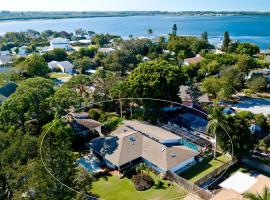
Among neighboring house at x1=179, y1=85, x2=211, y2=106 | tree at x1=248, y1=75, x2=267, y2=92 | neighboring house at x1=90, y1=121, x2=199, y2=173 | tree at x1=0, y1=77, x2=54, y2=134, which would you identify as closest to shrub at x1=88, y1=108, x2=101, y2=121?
tree at x1=0, y1=77, x2=54, y2=134

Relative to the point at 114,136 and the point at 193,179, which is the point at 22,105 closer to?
the point at 114,136

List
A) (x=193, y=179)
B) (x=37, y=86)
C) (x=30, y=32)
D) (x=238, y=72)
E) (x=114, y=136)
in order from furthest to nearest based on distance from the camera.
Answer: (x=30, y=32) → (x=238, y=72) → (x=37, y=86) → (x=114, y=136) → (x=193, y=179)

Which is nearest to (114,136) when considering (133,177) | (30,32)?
(133,177)

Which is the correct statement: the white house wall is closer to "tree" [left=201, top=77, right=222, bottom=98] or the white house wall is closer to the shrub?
the shrub

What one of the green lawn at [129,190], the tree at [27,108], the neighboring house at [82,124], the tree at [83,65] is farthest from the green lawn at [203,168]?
the tree at [83,65]

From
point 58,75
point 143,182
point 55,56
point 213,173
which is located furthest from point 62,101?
point 55,56

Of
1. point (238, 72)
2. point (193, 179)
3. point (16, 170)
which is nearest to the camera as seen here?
point (16, 170)

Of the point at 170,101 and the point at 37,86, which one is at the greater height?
the point at 37,86

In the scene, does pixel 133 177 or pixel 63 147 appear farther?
pixel 133 177
